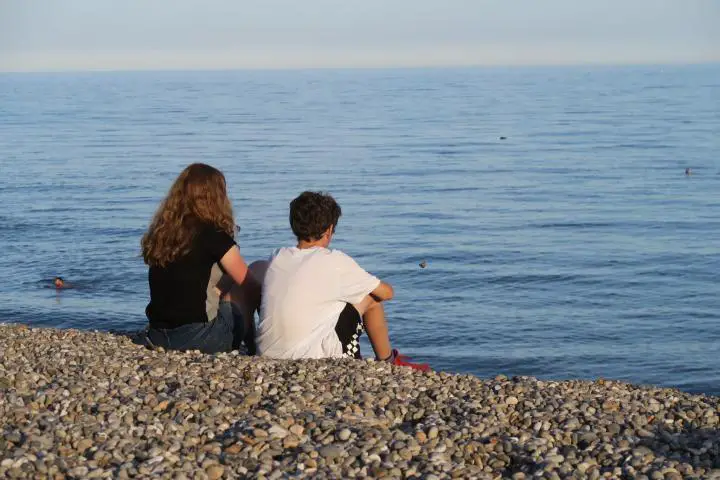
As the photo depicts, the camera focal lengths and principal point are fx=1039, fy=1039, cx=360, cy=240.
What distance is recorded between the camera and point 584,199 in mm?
25125

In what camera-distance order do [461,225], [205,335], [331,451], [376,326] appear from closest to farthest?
1. [331,451]
2. [205,335]
3. [376,326]
4. [461,225]

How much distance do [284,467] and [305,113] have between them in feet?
178

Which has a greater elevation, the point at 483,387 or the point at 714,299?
the point at 483,387

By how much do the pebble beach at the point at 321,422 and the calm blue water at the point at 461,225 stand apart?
18.9 ft

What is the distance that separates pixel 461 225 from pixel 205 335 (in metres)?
14.2

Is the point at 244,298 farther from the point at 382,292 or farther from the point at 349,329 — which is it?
the point at 382,292

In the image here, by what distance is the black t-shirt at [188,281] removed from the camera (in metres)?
7.21

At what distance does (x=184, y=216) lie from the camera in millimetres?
7211

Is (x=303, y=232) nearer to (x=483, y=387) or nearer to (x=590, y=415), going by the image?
(x=483, y=387)

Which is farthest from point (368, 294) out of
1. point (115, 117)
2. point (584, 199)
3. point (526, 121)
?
point (115, 117)

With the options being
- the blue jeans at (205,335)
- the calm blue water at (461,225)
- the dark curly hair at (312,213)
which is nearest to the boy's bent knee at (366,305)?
the dark curly hair at (312,213)

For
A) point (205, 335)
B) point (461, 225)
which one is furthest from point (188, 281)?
point (461, 225)

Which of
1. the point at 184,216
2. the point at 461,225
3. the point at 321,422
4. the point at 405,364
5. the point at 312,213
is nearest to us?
the point at 321,422

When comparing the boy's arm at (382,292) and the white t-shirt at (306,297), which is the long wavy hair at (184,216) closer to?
the white t-shirt at (306,297)
